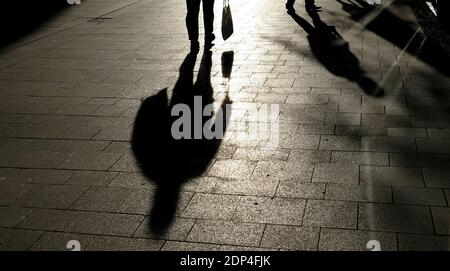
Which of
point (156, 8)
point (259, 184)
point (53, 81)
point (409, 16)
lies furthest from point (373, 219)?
point (156, 8)

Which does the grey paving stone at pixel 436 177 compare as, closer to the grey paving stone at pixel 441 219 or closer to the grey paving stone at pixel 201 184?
the grey paving stone at pixel 441 219

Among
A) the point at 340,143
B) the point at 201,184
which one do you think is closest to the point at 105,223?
the point at 201,184

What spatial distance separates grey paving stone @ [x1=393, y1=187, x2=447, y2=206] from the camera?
12.6 feet

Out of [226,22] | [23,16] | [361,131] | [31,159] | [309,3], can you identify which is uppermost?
[226,22]

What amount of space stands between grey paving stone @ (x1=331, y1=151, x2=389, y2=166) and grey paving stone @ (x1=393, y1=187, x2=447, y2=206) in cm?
50

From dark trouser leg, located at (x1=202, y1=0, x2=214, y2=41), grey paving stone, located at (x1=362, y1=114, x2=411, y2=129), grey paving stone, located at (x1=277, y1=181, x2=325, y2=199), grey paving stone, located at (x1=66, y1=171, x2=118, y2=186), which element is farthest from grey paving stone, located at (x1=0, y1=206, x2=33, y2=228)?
dark trouser leg, located at (x1=202, y1=0, x2=214, y2=41)

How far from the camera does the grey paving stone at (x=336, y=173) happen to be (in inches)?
168

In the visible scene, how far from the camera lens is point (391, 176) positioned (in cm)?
426

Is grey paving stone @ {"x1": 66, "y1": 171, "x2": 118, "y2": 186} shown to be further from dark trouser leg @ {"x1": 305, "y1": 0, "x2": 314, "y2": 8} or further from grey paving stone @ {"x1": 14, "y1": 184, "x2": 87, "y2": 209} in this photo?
dark trouser leg @ {"x1": 305, "y1": 0, "x2": 314, "y2": 8}

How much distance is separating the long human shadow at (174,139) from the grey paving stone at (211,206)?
160 millimetres

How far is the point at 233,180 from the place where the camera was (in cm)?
438

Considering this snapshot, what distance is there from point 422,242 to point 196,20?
244 inches

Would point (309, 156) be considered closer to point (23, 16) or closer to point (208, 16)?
point (208, 16)
